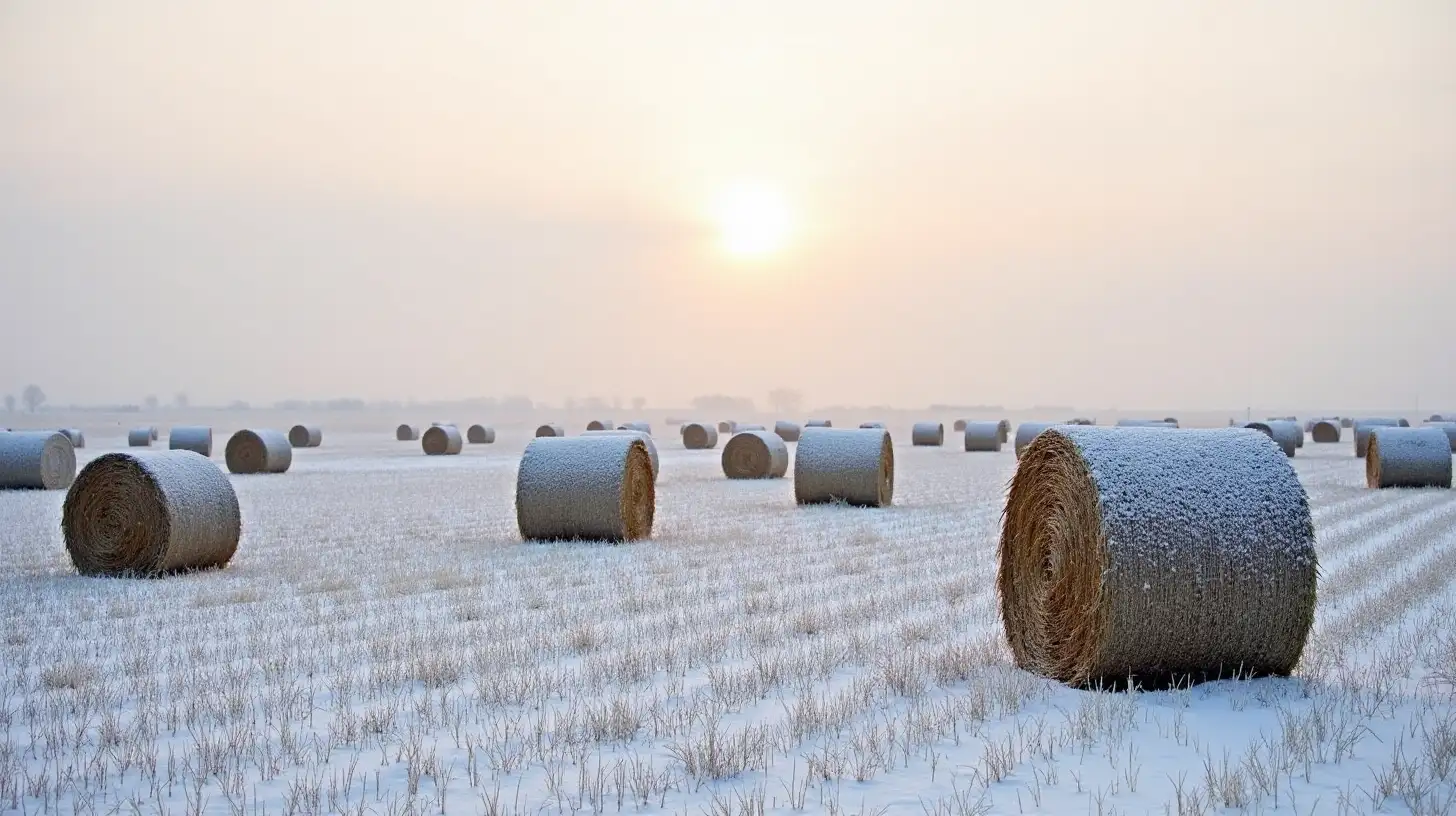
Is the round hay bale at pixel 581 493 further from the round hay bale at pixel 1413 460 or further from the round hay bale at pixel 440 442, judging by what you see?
the round hay bale at pixel 440 442

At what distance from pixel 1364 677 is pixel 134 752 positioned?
5.98 meters

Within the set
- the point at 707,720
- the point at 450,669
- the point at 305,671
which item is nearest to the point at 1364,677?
the point at 707,720

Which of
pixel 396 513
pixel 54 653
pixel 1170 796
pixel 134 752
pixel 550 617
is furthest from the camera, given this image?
pixel 396 513

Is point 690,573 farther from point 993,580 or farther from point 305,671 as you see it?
point 305,671

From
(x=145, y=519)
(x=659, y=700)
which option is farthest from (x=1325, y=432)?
(x=659, y=700)

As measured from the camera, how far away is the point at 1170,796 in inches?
182

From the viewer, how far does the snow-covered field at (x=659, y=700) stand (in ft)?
15.4

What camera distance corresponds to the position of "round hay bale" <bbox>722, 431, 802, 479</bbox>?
1033 inches

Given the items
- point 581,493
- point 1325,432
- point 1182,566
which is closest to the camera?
point 1182,566

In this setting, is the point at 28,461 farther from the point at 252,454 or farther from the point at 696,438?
the point at 696,438

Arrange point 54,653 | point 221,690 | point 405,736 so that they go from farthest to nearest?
point 54,653
point 221,690
point 405,736

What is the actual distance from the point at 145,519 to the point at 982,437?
1363 inches

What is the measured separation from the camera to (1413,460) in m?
20.9

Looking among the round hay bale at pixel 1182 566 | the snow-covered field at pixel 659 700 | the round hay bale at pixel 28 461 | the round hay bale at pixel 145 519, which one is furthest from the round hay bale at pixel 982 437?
the round hay bale at pixel 1182 566
